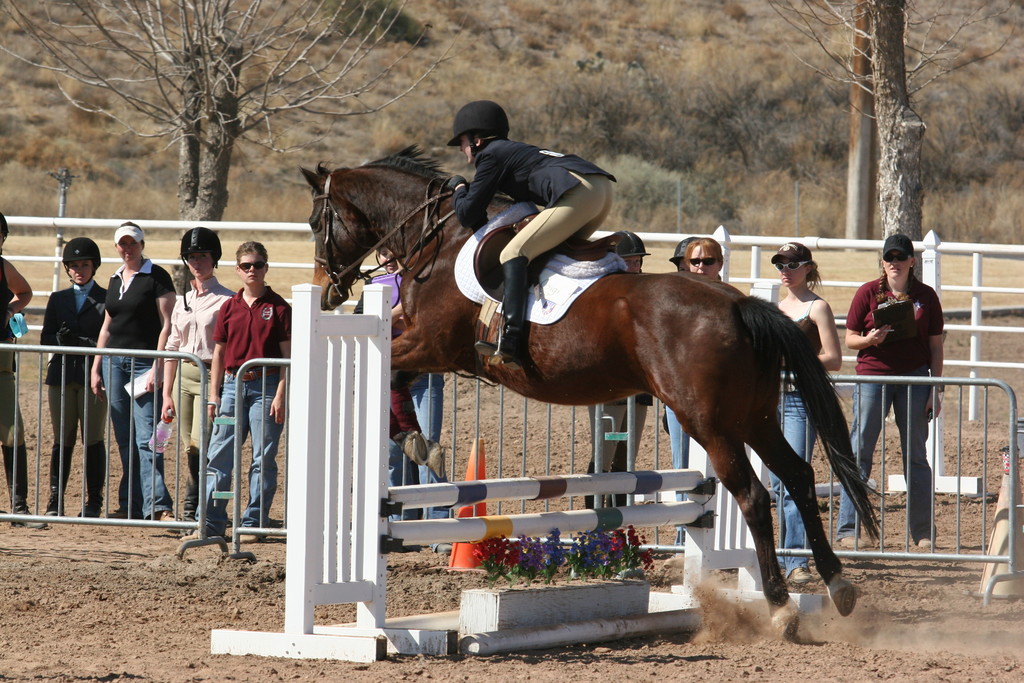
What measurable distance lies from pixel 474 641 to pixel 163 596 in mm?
2060

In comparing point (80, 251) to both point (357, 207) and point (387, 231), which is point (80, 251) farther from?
point (387, 231)

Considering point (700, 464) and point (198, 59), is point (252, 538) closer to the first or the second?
point (700, 464)

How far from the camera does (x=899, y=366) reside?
27.3 feet

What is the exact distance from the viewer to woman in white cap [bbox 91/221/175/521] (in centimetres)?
861

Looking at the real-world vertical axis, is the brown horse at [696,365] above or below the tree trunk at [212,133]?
below

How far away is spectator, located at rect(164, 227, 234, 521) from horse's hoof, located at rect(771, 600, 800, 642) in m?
4.06

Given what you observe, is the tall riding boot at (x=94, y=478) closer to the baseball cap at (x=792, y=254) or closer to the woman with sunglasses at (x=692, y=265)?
the woman with sunglasses at (x=692, y=265)

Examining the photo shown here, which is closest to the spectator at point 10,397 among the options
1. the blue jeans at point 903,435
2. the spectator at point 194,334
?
the spectator at point 194,334

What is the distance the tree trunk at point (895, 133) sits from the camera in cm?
1141

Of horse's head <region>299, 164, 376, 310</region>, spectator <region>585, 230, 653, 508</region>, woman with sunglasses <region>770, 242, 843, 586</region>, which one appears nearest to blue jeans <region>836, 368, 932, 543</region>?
woman with sunglasses <region>770, 242, 843, 586</region>

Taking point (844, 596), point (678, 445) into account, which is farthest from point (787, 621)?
point (678, 445)

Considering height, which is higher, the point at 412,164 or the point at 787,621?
the point at 412,164

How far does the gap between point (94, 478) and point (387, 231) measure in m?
3.15

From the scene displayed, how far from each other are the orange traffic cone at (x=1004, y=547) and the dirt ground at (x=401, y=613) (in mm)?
91
